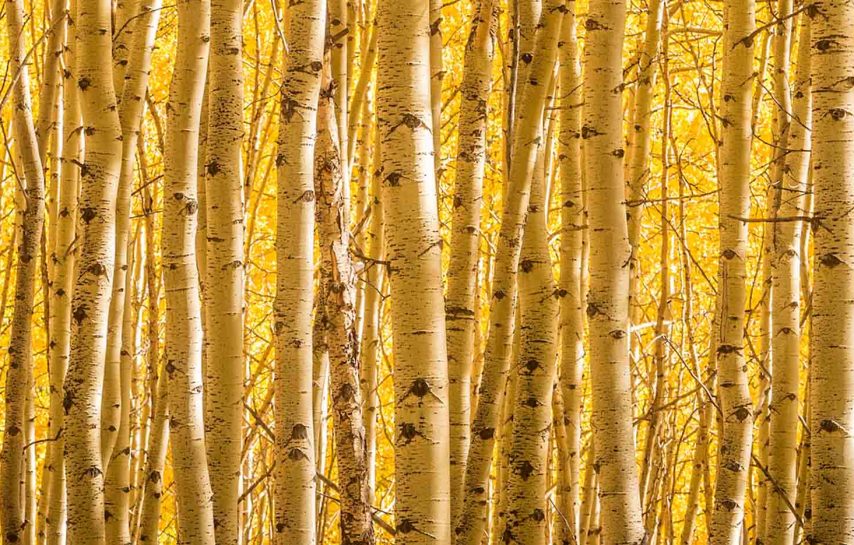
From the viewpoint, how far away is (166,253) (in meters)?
2.53

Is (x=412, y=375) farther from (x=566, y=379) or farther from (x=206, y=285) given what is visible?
(x=566, y=379)

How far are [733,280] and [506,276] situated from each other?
66cm

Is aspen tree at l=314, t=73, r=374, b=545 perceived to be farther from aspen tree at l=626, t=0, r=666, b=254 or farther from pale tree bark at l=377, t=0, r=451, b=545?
aspen tree at l=626, t=0, r=666, b=254

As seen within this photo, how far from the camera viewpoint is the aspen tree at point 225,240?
8.01ft

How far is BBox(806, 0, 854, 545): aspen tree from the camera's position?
7.06 ft

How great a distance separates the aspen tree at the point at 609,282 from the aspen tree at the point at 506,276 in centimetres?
26

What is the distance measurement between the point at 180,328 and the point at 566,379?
118 cm

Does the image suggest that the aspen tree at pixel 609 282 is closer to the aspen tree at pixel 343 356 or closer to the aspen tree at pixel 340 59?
the aspen tree at pixel 343 356

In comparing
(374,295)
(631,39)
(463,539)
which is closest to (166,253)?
(463,539)

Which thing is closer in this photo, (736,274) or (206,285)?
(206,285)

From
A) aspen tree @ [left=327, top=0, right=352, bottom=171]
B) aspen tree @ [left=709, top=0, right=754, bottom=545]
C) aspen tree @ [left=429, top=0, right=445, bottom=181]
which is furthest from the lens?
aspen tree @ [left=429, top=0, right=445, bottom=181]

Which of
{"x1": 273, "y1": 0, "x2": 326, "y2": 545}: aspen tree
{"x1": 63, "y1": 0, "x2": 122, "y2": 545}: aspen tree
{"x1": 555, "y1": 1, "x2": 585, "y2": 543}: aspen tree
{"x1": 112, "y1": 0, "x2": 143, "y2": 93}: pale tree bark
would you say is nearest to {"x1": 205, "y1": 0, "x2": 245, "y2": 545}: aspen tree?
{"x1": 273, "y1": 0, "x2": 326, "y2": 545}: aspen tree

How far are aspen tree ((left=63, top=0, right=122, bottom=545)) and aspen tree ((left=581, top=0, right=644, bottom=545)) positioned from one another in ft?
3.76

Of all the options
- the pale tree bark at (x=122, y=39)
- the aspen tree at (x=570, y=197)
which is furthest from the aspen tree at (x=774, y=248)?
the pale tree bark at (x=122, y=39)
